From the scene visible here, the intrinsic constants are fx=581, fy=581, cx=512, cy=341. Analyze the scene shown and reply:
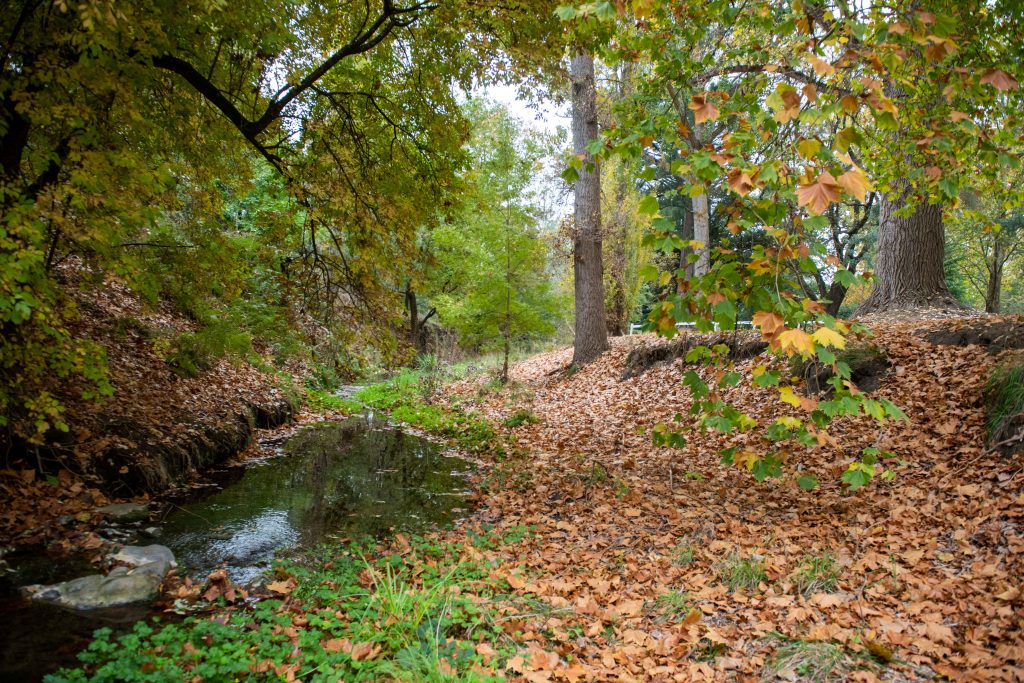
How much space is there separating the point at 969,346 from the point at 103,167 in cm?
886

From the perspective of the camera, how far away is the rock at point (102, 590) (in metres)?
4.11

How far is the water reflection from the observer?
17.5ft

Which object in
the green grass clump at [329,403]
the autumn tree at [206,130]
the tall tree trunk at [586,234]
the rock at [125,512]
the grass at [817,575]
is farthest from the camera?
the green grass clump at [329,403]

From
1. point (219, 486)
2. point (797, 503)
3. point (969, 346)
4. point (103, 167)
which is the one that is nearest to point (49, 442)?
point (219, 486)

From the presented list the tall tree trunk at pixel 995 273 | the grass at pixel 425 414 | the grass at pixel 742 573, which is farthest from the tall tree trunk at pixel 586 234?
the tall tree trunk at pixel 995 273

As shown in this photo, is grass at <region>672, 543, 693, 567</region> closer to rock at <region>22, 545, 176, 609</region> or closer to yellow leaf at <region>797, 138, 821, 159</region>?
yellow leaf at <region>797, 138, 821, 159</region>

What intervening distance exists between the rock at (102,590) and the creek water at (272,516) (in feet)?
0.39

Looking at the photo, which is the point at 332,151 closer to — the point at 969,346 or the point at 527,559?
the point at 527,559

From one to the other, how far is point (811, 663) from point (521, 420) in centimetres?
770

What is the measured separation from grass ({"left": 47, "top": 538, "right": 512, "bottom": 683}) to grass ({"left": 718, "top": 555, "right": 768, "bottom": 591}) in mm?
1646

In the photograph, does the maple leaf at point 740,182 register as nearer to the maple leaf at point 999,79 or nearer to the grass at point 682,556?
the maple leaf at point 999,79

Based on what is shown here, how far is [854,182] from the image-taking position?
8.24 feet

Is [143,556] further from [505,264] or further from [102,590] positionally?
[505,264]

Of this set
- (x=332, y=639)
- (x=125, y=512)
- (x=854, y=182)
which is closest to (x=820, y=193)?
(x=854, y=182)
